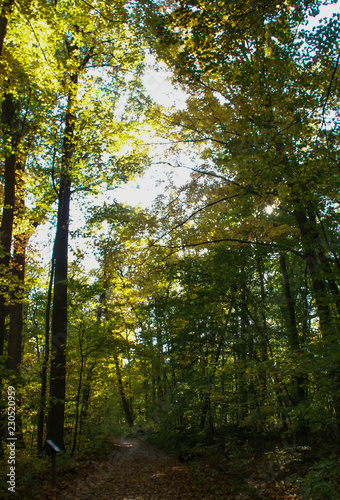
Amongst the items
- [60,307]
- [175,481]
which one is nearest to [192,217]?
[60,307]

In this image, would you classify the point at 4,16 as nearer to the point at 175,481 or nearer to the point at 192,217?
the point at 192,217

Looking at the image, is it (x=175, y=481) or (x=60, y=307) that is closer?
(x=175, y=481)

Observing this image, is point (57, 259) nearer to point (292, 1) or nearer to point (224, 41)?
point (224, 41)

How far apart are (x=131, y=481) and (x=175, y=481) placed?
100cm

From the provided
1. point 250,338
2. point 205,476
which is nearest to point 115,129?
point 250,338

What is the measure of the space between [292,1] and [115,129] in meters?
7.11

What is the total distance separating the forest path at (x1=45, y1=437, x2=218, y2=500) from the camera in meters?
6.03

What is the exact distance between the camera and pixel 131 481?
7496 millimetres

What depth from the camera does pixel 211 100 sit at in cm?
669

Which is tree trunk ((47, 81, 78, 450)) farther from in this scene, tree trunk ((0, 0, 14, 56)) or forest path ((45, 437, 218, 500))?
tree trunk ((0, 0, 14, 56))

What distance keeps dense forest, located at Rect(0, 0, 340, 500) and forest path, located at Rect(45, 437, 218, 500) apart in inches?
25.6

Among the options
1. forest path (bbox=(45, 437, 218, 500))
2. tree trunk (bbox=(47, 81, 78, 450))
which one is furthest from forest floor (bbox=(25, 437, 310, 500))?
tree trunk (bbox=(47, 81, 78, 450))

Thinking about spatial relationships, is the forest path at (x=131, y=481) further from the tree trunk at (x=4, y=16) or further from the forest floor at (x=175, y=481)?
the tree trunk at (x=4, y=16)

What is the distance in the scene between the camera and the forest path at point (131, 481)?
603 centimetres
